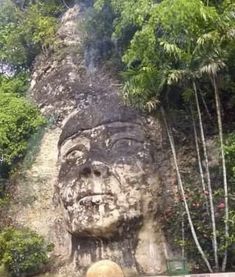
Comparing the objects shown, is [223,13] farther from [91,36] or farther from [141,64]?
[91,36]

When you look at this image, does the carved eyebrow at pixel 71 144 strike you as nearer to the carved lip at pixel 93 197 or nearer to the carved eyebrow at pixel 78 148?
the carved eyebrow at pixel 78 148

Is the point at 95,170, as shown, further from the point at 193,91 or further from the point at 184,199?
the point at 193,91

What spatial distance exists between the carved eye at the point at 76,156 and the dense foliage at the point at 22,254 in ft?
5.38

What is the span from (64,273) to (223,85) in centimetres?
458

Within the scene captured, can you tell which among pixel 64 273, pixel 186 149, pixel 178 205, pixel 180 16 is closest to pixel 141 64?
pixel 180 16

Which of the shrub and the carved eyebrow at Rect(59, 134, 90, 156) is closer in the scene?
the carved eyebrow at Rect(59, 134, 90, 156)

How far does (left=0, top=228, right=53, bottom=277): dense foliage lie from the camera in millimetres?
9484

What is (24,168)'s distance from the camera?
11477mm

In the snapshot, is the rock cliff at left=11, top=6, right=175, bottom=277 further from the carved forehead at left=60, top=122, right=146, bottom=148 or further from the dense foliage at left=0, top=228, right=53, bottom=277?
the dense foliage at left=0, top=228, right=53, bottom=277

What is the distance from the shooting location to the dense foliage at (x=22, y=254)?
948 centimetres

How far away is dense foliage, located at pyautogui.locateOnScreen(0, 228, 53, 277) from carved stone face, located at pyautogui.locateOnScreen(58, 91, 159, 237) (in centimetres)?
71

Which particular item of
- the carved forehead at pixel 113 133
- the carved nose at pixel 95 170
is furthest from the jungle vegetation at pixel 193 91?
the carved nose at pixel 95 170

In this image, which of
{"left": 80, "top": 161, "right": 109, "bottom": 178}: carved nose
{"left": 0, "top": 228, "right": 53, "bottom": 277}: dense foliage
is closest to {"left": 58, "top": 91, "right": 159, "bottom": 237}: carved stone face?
{"left": 80, "top": 161, "right": 109, "bottom": 178}: carved nose

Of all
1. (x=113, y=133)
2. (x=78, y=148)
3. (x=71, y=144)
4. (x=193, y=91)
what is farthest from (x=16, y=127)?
(x=193, y=91)
